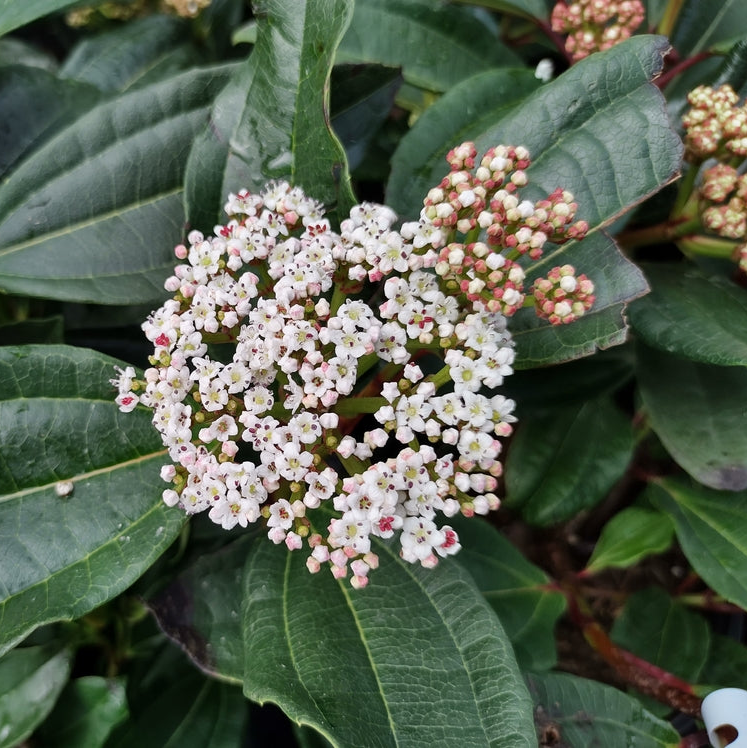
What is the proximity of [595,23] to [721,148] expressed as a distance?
0.31m

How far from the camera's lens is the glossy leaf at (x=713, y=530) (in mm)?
1129

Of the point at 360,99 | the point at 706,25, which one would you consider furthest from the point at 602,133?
the point at 706,25

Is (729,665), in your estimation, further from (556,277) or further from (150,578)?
(150,578)

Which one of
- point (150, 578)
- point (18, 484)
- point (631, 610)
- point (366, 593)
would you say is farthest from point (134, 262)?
point (631, 610)

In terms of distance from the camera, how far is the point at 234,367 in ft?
2.89

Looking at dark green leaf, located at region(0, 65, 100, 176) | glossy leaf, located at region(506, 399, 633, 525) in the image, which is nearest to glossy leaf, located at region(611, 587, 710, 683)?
glossy leaf, located at region(506, 399, 633, 525)

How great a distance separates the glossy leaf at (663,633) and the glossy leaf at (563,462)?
27 cm

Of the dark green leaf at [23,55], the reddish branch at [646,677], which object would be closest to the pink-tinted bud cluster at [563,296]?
the reddish branch at [646,677]

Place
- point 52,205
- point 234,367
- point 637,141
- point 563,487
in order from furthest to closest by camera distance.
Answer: point 563,487 < point 52,205 < point 637,141 < point 234,367

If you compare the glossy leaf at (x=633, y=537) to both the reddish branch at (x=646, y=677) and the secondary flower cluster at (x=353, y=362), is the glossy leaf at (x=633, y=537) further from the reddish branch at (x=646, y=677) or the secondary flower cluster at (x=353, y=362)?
the secondary flower cluster at (x=353, y=362)

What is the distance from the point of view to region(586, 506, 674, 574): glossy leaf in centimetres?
128

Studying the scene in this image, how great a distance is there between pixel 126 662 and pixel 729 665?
115 cm

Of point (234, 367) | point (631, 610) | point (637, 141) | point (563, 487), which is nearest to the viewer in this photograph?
point (234, 367)

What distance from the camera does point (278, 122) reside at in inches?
42.0
